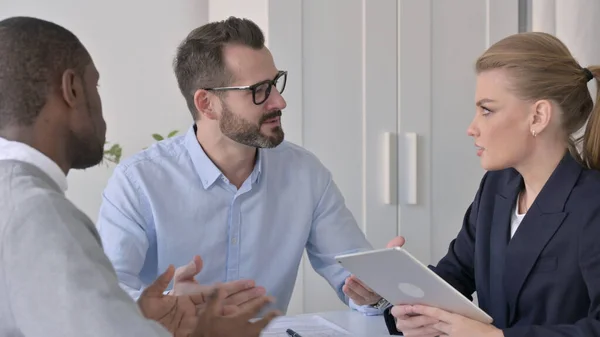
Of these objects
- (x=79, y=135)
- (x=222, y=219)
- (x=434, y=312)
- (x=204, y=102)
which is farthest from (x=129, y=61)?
(x=79, y=135)

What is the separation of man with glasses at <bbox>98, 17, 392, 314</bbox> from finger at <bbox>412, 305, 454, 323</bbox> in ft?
1.22

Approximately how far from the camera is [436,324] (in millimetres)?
1615

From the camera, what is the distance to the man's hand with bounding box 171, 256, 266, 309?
59.7 inches

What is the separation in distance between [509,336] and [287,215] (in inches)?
32.1

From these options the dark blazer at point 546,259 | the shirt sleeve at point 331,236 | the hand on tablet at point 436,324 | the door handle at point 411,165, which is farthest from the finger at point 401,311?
the door handle at point 411,165

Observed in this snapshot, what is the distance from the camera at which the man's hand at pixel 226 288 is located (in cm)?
152

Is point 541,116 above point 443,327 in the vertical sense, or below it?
above

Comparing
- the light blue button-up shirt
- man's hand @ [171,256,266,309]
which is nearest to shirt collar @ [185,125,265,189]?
the light blue button-up shirt

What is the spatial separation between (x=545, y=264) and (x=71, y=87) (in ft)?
3.52

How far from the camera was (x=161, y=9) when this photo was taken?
3215 millimetres

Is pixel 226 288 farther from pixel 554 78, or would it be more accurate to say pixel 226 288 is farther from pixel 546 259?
pixel 554 78

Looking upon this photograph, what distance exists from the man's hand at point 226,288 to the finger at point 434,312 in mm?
318

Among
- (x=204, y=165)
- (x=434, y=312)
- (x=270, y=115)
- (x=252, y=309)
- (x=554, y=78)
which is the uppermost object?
(x=554, y=78)

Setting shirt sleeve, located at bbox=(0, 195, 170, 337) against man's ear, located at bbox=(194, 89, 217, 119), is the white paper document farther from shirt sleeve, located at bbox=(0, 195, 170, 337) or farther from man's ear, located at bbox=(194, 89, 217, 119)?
shirt sleeve, located at bbox=(0, 195, 170, 337)
